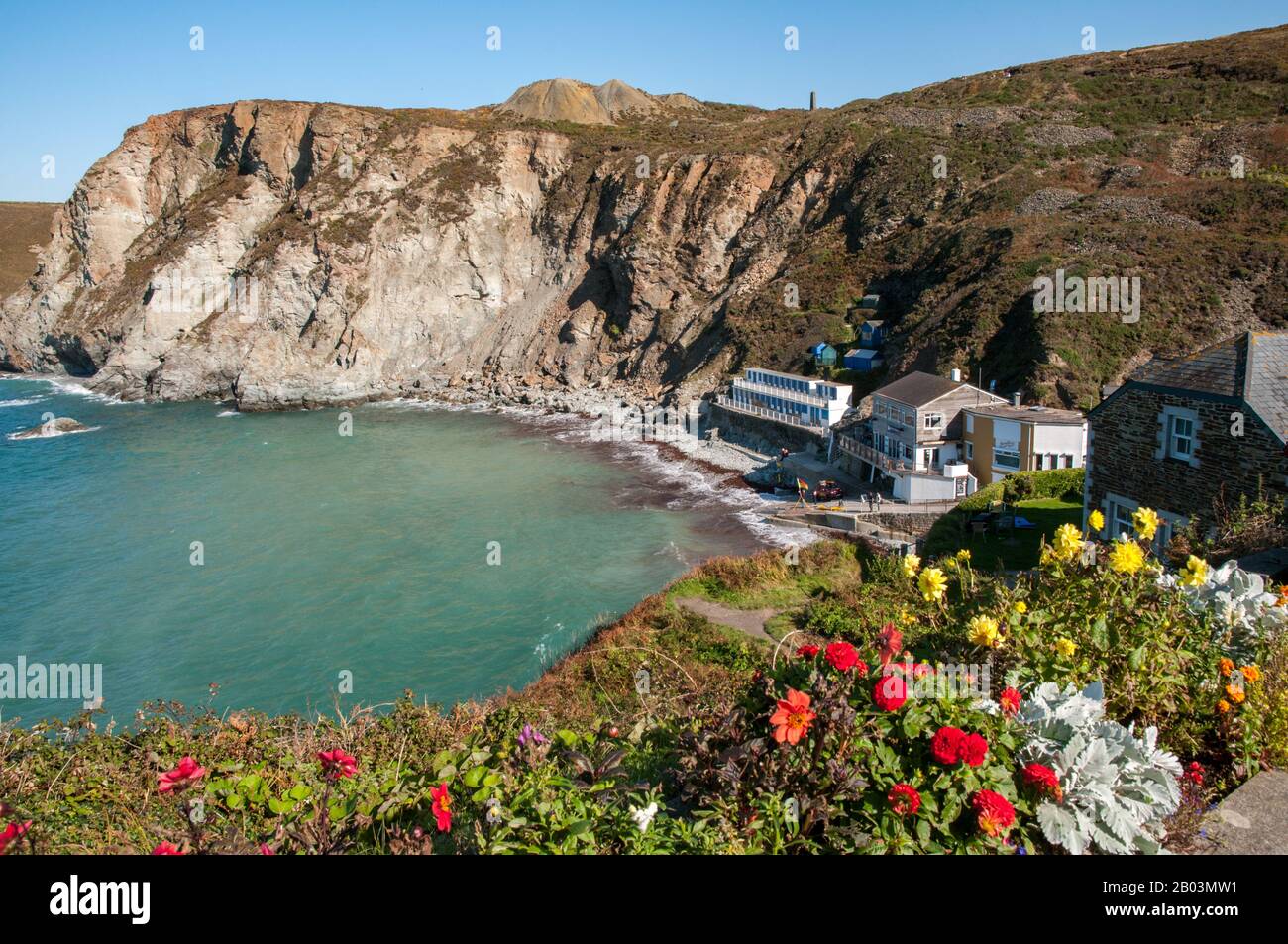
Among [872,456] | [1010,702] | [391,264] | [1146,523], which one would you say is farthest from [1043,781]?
[391,264]

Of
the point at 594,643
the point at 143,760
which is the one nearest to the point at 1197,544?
the point at 594,643

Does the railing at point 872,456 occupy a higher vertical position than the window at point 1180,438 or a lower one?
lower

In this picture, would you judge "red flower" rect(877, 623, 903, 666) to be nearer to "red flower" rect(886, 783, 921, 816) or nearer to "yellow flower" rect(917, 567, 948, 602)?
"red flower" rect(886, 783, 921, 816)

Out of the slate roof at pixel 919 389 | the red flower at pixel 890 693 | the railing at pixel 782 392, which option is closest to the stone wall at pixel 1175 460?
the red flower at pixel 890 693

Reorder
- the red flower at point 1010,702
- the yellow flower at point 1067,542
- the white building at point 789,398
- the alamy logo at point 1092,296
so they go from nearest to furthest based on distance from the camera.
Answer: the red flower at point 1010,702 → the yellow flower at point 1067,542 → the alamy logo at point 1092,296 → the white building at point 789,398

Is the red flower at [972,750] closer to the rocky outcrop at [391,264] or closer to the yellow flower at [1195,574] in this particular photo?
the yellow flower at [1195,574]

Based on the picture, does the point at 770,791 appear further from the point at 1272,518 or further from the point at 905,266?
the point at 905,266

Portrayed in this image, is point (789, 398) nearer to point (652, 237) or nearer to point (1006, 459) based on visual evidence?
point (1006, 459)
